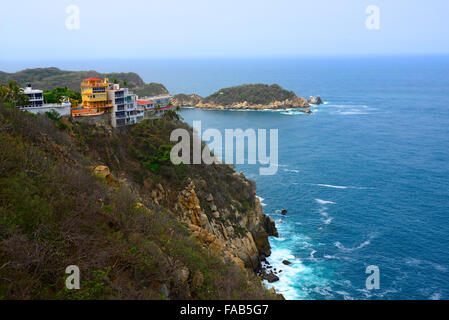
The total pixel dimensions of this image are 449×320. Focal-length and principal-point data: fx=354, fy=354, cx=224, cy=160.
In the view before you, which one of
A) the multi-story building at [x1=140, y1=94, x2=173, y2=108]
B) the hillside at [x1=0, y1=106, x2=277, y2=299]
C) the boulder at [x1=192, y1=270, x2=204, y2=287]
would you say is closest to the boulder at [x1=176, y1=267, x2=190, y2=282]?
the hillside at [x1=0, y1=106, x2=277, y2=299]

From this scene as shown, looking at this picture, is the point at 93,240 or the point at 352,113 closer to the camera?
the point at 93,240

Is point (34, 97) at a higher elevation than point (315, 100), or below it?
higher

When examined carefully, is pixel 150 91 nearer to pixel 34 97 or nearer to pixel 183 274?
pixel 34 97

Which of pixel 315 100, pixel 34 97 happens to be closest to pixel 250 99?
pixel 315 100

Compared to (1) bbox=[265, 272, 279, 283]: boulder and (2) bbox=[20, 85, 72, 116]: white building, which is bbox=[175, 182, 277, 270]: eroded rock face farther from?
(2) bbox=[20, 85, 72, 116]: white building

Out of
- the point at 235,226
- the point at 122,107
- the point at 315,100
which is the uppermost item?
the point at 315,100
